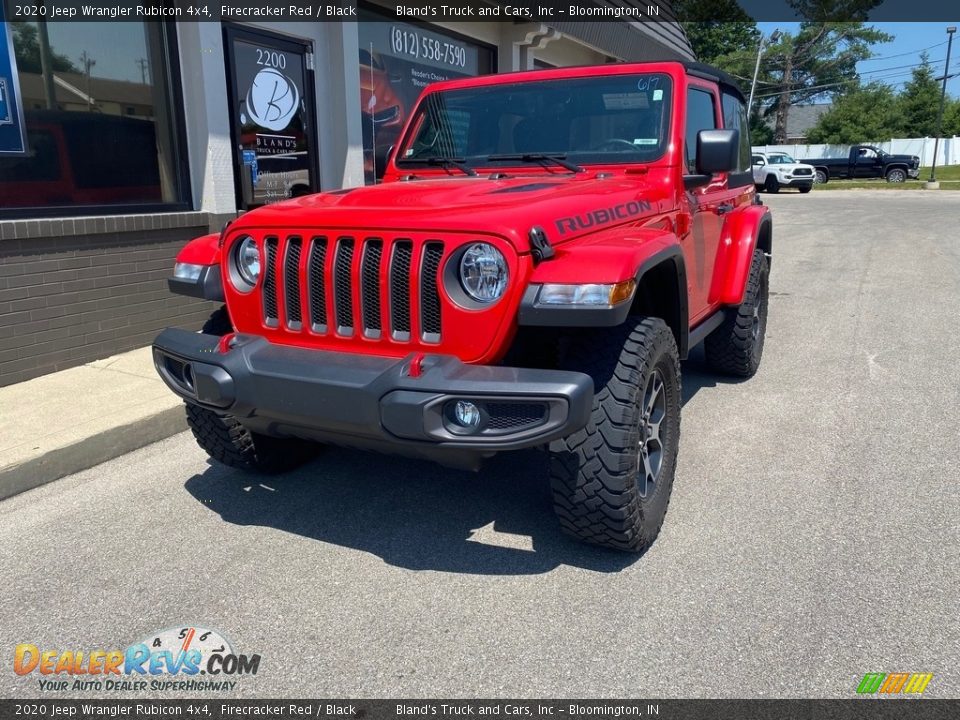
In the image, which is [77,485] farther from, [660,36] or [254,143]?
[660,36]

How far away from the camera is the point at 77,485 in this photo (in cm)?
379

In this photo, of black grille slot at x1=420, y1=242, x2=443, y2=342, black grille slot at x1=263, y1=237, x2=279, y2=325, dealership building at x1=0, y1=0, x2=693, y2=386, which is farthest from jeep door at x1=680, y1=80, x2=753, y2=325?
dealership building at x1=0, y1=0, x2=693, y2=386

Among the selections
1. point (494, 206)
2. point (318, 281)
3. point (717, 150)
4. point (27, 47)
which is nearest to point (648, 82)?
point (717, 150)

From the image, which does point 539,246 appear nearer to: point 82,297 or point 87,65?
point 82,297

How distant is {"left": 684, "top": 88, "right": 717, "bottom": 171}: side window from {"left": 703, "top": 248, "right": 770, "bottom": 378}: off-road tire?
3.57ft

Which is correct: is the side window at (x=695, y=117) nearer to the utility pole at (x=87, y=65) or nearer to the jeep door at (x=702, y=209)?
the jeep door at (x=702, y=209)

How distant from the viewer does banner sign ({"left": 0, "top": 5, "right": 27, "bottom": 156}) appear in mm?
4945

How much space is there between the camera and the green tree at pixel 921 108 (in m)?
53.1

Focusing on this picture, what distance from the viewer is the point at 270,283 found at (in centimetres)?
296

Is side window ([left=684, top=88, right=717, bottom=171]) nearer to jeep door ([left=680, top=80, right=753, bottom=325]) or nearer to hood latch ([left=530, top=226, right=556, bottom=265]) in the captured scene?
jeep door ([left=680, top=80, right=753, bottom=325])

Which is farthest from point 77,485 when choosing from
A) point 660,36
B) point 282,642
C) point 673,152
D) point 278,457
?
point 660,36

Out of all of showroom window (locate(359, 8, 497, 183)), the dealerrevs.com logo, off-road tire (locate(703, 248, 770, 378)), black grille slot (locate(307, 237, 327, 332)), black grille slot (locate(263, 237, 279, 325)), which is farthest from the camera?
showroom window (locate(359, 8, 497, 183))

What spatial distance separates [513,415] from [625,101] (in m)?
2.06

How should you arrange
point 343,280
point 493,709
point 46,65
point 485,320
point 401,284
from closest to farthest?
1. point 493,709
2. point 485,320
3. point 401,284
4. point 343,280
5. point 46,65
